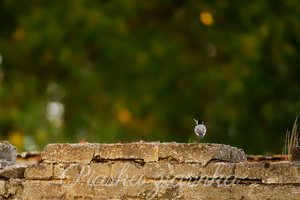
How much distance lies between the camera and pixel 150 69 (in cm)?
2348

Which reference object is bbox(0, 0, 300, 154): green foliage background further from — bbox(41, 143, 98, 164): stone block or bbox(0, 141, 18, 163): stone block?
bbox(41, 143, 98, 164): stone block

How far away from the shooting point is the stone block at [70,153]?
32.4 feet

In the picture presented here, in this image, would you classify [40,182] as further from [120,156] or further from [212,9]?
[212,9]

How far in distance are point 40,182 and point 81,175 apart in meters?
0.41

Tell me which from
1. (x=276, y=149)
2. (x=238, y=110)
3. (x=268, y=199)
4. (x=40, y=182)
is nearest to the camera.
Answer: (x=268, y=199)

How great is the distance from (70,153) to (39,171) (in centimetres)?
35

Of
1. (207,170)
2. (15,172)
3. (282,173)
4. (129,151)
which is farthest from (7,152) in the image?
(282,173)

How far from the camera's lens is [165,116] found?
22797 mm

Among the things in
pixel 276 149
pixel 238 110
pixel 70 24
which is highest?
pixel 70 24

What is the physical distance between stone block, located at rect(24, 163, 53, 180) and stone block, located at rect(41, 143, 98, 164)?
0.06 metres

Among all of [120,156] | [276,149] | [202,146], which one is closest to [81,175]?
[120,156]

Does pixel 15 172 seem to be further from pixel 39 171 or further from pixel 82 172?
pixel 82 172

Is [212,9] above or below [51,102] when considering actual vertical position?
above

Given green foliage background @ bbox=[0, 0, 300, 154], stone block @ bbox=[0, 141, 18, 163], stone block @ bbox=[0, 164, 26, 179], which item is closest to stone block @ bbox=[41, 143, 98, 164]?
stone block @ bbox=[0, 164, 26, 179]
